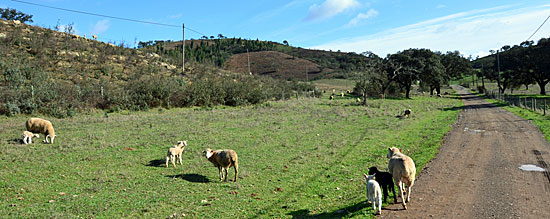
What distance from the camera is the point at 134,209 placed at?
28.3 feet

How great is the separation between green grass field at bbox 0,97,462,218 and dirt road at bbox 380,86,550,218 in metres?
1.07

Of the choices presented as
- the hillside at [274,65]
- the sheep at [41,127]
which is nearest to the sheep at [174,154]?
the sheep at [41,127]

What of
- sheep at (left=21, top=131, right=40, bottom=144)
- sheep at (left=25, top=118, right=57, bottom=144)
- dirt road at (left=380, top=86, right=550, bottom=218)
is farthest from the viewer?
sheep at (left=25, top=118, right=57, bottom=144)

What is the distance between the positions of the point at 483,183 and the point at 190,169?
35.1 feet

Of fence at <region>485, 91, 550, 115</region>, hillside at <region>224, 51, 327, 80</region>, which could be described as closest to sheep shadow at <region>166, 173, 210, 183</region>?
fence at <region>485, 91, 550, 115</region>

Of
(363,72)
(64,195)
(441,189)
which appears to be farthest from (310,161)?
(363,72)

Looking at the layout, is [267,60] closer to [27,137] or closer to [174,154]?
[27,137]

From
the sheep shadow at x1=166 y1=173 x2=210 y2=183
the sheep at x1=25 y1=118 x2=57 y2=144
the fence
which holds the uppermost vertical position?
the fence

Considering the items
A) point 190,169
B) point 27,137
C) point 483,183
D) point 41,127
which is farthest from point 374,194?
point 41,127

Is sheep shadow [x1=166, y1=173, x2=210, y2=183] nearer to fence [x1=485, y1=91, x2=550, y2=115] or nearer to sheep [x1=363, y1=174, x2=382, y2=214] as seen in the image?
sheep [x1=363, y1=174, x2=382, y2=214]

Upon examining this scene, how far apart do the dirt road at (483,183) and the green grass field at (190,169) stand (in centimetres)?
107

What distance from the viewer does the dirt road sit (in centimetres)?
821

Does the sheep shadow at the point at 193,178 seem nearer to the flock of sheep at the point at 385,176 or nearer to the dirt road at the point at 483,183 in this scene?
the flock of sheep at the point at 385,176

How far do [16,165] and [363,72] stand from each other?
135 feet
